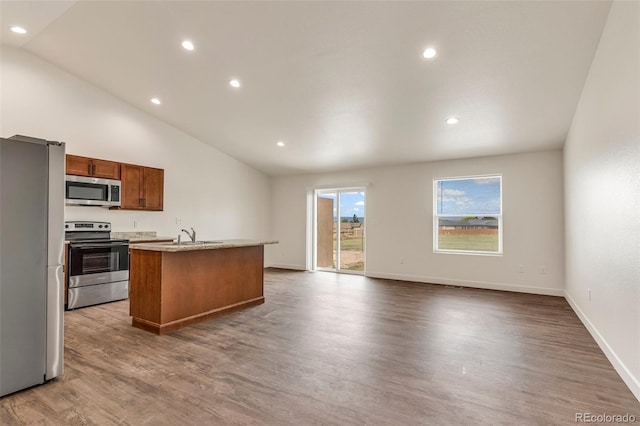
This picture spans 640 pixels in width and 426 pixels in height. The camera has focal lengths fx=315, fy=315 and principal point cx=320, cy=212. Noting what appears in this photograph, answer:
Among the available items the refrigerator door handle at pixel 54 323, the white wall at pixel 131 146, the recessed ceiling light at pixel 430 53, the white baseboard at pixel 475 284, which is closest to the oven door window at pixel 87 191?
the white wall at pixel 131 146

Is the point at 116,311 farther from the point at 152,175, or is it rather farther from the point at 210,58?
the point at 210,58

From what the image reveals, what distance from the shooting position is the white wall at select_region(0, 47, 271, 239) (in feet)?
14.2

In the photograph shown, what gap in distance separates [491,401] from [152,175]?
568cm

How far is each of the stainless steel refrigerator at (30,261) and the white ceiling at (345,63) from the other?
195 cm

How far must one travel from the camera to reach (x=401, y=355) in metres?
2.75

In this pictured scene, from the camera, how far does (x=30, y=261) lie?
2.19m

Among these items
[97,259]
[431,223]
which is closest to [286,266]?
[431,223]

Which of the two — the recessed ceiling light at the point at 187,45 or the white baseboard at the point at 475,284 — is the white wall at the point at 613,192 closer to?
the white baseboard at the point at 475,284

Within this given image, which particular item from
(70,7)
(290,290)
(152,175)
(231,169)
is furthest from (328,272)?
(70,7)

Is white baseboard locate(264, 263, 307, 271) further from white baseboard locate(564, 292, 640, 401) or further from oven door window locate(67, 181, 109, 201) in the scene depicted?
white baseboard locate(564, 292, 640, 401)

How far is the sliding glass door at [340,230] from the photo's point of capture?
717 centimetres

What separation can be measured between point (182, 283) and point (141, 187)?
2669 mm

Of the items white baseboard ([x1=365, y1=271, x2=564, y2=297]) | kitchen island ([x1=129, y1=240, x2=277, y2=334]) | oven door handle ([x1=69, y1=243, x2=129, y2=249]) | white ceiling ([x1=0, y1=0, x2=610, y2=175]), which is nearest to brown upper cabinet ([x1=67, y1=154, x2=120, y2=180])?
oven door handle ([x1=69, y1=243, x2=129, y2=249])

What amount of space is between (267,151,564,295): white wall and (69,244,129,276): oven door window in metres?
3.94
